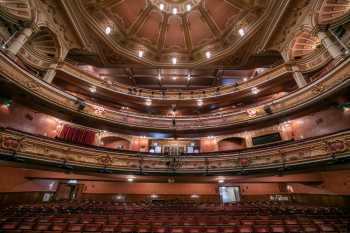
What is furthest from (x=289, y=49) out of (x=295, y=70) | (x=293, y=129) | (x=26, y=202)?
(x=26, y=202)

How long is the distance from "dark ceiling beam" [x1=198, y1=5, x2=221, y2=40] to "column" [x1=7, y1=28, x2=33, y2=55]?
12.9 m

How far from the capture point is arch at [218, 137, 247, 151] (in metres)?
14.3

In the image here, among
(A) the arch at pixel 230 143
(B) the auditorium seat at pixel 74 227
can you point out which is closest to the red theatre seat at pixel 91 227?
(B) the auditorium seat at pixel 74 227

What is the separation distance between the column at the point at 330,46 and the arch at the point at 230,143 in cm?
808

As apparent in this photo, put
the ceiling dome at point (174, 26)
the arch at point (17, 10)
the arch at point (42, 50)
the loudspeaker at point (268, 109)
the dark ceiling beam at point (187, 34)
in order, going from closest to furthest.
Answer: the arch at point (17, 10), the arch at point (42, 50), the loudspeaker at point (268, 109), the ceiling dome at point (174, 26), the dark ceiling beam at point (187, 34)

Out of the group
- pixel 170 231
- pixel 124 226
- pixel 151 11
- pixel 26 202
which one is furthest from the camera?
pixel 151 11

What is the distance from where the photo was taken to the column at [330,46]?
9843mm

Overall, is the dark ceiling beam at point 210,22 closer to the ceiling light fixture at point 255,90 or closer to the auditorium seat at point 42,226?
the ceiling light fixture at point 255,90

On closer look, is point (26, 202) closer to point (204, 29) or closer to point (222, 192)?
point (222, 192)

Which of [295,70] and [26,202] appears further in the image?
[295,70]

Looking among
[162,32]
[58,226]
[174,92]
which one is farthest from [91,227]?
[162,32]

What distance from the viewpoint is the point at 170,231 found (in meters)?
4.56

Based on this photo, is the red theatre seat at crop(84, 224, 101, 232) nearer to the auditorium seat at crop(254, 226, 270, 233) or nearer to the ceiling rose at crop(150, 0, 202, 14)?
the auditorium seat at crop(254, 226, 270, 233)

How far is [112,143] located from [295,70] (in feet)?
52.3
